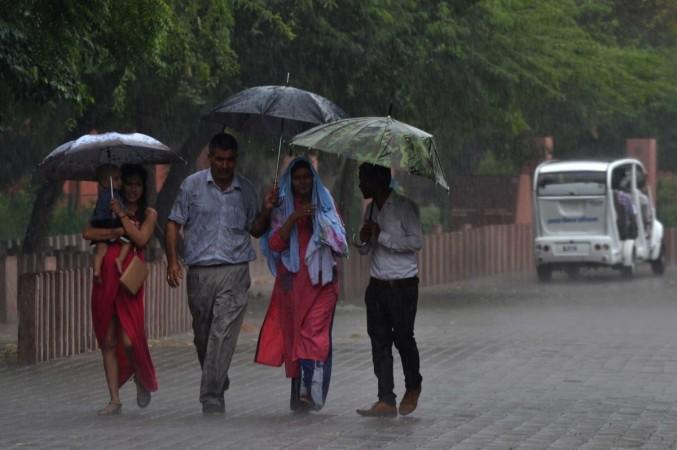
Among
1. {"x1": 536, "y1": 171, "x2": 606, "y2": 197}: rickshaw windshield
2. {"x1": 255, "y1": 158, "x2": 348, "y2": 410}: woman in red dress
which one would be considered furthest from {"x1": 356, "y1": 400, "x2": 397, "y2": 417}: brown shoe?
{"x1": 536, "y1": 171, "x2": 606, "y2": 197}: rickshaw windshield

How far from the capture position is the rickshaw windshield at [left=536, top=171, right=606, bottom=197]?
30.5 m

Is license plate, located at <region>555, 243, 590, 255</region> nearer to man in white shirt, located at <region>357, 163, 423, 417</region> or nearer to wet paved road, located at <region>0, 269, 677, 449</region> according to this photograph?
wet paved road, located at <region>0, 269, 677, 449</region>

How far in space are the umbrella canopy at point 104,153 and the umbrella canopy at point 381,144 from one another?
1.31 meters

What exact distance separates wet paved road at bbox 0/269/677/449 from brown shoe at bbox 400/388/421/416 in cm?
8

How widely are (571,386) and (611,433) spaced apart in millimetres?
2795

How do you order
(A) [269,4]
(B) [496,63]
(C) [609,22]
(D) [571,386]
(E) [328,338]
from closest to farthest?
(E) [328,338]
(D) [571,386]
(A) [269,4]
(B) [496,63]
(C) [609,22]

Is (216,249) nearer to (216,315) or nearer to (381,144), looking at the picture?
(216,315)

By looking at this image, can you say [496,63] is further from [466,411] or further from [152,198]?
[466,411]

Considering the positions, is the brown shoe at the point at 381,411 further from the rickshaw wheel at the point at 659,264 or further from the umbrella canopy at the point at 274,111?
the rickshaw wheel at the point at 659,264

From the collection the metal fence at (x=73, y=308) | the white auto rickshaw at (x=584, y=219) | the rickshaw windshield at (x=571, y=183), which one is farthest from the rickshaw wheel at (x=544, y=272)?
the metal fence at (x=73, y=308)

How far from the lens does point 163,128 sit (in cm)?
2162

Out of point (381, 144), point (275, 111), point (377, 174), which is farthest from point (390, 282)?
point (275, 111)

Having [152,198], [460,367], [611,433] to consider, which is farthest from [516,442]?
[152,198]

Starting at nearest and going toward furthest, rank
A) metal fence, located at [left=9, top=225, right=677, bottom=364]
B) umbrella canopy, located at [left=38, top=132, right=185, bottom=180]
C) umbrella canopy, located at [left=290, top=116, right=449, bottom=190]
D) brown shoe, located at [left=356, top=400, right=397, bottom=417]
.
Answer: umbrella canopy, located at [left=290, top=116, right=449, bottom=190], brown shoe, located at [left=356, top=400, right=397, bottom=417], umbrella canopy, located at [left=38, top=132, right=185, bottom=180], metal fence, located at [left=9, top=225, right=677, bottom=364]
